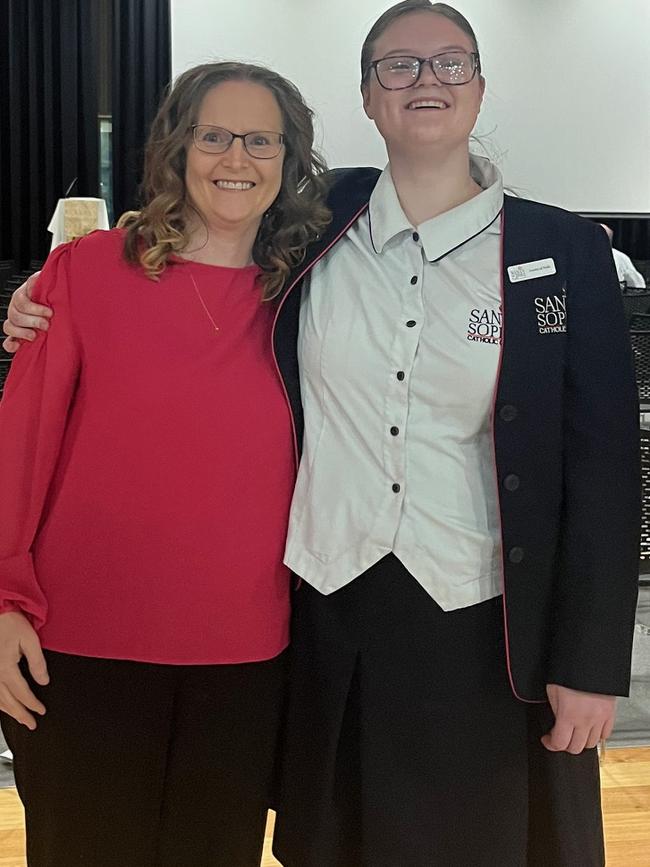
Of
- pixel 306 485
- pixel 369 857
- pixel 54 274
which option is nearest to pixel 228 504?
pixel 306 485

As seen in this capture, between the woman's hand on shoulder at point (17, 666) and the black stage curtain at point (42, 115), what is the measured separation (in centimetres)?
→ 1087

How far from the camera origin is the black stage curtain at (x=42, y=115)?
38.3ft

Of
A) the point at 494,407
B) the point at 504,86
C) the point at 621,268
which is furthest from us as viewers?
the point at 504,86

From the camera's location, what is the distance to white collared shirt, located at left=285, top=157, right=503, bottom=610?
1.57 meters

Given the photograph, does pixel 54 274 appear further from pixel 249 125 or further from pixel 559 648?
pixel 559 648

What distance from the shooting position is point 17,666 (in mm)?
1689

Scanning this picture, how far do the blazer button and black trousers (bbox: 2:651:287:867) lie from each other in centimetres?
47

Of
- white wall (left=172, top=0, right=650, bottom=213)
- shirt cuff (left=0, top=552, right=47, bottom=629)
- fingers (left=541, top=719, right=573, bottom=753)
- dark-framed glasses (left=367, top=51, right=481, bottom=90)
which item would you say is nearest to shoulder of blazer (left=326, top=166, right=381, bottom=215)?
dark-framed glasses (left=367, top=51, right=481, bottom=90)

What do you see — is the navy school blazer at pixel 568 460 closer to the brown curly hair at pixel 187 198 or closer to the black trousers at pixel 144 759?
the brown curly hair at pixel 187 198

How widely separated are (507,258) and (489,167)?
8.3 inches

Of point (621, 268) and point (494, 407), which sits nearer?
point (494, 407)

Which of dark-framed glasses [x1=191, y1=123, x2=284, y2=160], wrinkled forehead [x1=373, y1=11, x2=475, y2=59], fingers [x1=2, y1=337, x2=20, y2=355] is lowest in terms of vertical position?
fingers [x1=2, y1=337, x2=20, y2=355]

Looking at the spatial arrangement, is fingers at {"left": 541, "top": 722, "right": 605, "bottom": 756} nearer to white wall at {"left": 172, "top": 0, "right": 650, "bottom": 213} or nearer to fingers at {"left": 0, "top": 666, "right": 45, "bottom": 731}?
fingers at {"left": 0, "top": 666, "right": 45, "bottom": 731}

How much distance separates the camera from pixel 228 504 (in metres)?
1.67
